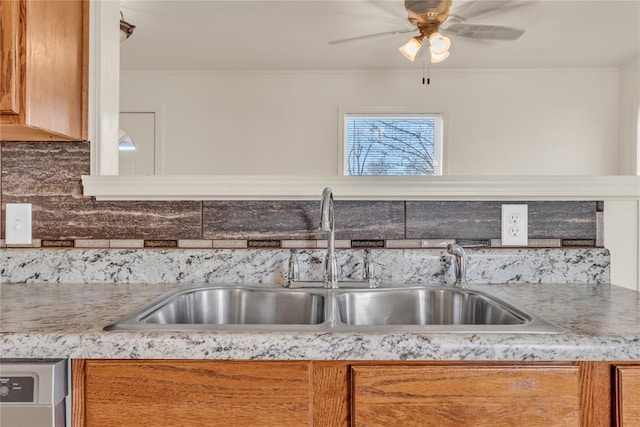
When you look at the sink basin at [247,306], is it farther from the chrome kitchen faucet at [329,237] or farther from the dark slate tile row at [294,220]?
the dark slate tile row at [294,220]

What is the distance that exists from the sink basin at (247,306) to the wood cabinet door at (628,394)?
2.05ft

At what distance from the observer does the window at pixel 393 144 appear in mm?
3656

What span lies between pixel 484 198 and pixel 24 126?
123 cm

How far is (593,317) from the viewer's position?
0.82 metres

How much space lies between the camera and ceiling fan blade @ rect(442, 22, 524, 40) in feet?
8.74

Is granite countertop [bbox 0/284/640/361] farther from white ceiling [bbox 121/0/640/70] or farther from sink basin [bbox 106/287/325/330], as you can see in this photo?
white ceiling [bbox 121/0/640/70]

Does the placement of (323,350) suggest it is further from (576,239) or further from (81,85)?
(81,85)

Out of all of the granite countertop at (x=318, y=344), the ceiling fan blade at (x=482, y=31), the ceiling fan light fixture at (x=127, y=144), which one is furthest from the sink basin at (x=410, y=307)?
the ceiling fan light fixture at (x=127, y=144)

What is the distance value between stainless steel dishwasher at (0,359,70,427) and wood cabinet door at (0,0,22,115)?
61cm

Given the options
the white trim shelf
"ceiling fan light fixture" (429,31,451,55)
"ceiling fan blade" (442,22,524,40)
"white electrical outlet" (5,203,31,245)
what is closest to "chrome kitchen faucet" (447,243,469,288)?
the white trim shelf

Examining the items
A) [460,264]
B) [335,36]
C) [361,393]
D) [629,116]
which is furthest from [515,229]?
[629,116]

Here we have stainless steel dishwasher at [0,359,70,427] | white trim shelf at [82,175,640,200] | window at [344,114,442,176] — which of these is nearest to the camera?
stainless steel dishwasher at [0,359,70,427]

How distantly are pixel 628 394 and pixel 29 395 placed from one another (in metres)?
0.97

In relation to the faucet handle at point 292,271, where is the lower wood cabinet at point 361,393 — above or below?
below
